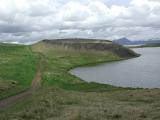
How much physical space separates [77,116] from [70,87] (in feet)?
136

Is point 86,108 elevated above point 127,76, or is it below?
above

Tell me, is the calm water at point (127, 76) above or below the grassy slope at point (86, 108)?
below

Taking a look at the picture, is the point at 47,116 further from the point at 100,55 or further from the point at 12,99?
the point at 100,55

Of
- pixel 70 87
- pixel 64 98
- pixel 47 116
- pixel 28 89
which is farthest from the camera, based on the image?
pixel 70 87

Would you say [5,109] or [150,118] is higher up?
[150,118]

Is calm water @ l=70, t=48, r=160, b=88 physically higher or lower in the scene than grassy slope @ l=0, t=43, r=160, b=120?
lower

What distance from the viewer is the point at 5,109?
39344mm

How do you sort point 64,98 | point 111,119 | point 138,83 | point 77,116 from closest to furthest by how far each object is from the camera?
point 111,119 < point 77,116 < point 64,98 < point 138,83

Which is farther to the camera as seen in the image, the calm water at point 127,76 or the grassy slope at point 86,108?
the calm water at point 127,76

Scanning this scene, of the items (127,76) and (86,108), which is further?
(127,76)

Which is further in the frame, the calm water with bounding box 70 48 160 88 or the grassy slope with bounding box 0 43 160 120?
the calm water with bounding box 70 48 160 88

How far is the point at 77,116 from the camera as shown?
2786cm

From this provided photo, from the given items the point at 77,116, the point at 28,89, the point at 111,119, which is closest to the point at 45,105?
the point at 77,116

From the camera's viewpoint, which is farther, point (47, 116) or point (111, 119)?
point (47, 116)
